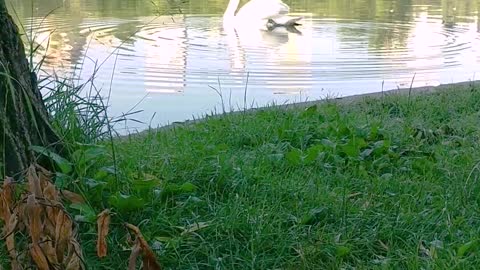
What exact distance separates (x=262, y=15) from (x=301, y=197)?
27.0 feet

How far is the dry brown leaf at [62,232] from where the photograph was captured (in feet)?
6.33

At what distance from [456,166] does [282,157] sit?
740 mm

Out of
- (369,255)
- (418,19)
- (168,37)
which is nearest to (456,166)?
(369,255)

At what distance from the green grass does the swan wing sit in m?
6.86

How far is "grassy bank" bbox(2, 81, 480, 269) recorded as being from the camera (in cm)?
246

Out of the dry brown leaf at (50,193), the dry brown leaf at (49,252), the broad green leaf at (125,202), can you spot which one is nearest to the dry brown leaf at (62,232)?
the dry brown leaf at (49,252)

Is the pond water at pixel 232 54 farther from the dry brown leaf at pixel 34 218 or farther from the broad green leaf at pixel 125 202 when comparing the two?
the dry brown leaf at pixel 34 218

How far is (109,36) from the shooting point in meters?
9.00

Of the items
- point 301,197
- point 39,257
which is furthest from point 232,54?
point 39,257

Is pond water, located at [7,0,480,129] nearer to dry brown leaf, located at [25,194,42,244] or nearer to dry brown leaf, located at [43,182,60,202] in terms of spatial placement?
dry brown leaf, located at [43,182,60,202]

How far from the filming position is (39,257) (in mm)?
1871

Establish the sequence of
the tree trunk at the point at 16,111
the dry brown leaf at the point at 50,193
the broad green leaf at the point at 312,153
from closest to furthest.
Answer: the dry brown leaf at the point at 50,193
the tree trunk at the point at 16,111
the broad green leaf at the point at 312,153

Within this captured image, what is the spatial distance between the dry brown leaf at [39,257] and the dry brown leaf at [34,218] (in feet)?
0.06

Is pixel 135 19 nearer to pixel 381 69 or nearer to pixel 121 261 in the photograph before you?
pixel 381 69
